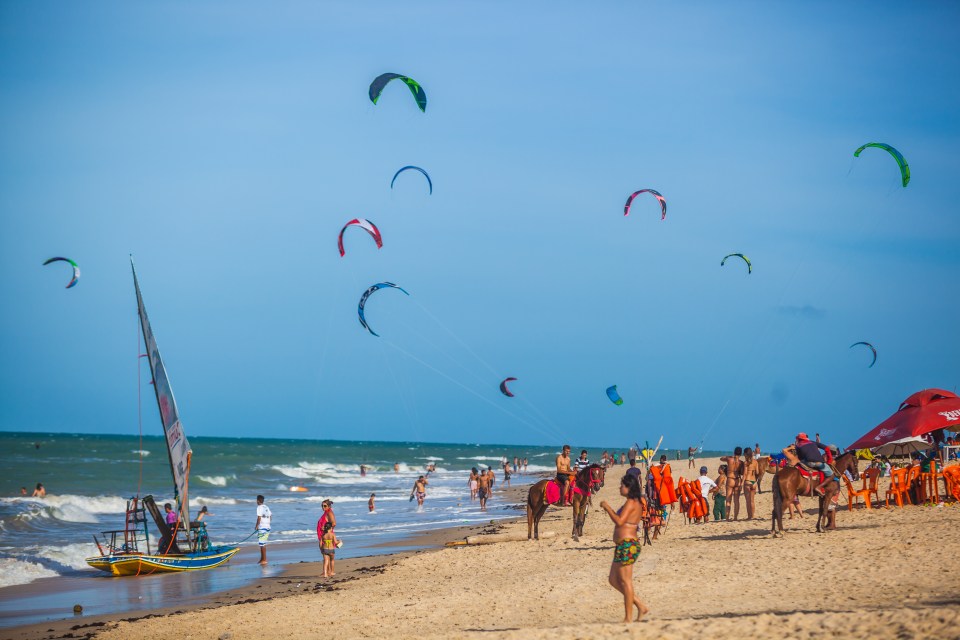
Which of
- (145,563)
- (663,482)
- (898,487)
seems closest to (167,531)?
(145,563)

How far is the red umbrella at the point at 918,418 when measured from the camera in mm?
16875

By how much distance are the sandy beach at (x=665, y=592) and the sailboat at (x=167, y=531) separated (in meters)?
2.15

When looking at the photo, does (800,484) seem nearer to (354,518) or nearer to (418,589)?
(418,589)

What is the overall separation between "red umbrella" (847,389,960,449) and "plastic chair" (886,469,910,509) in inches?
35.3

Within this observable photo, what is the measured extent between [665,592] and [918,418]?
9300 millimetres

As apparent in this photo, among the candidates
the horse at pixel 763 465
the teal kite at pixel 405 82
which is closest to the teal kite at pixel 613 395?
the horse at pixel 763 465

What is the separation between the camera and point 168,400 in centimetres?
1709

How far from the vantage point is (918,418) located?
17141mm

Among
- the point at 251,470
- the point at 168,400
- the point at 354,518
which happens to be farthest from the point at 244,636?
the point at 251,470

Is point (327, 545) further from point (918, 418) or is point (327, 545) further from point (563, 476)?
point (918, 418)

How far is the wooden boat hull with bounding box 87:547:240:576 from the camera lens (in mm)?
15673

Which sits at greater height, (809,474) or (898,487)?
(809,474)

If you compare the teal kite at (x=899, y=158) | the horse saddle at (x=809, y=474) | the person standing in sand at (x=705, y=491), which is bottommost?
the person standing in sand at (x=705, y=491)

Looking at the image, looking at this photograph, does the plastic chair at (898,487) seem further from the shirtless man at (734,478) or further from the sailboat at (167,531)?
the sailboat at (167,531)
